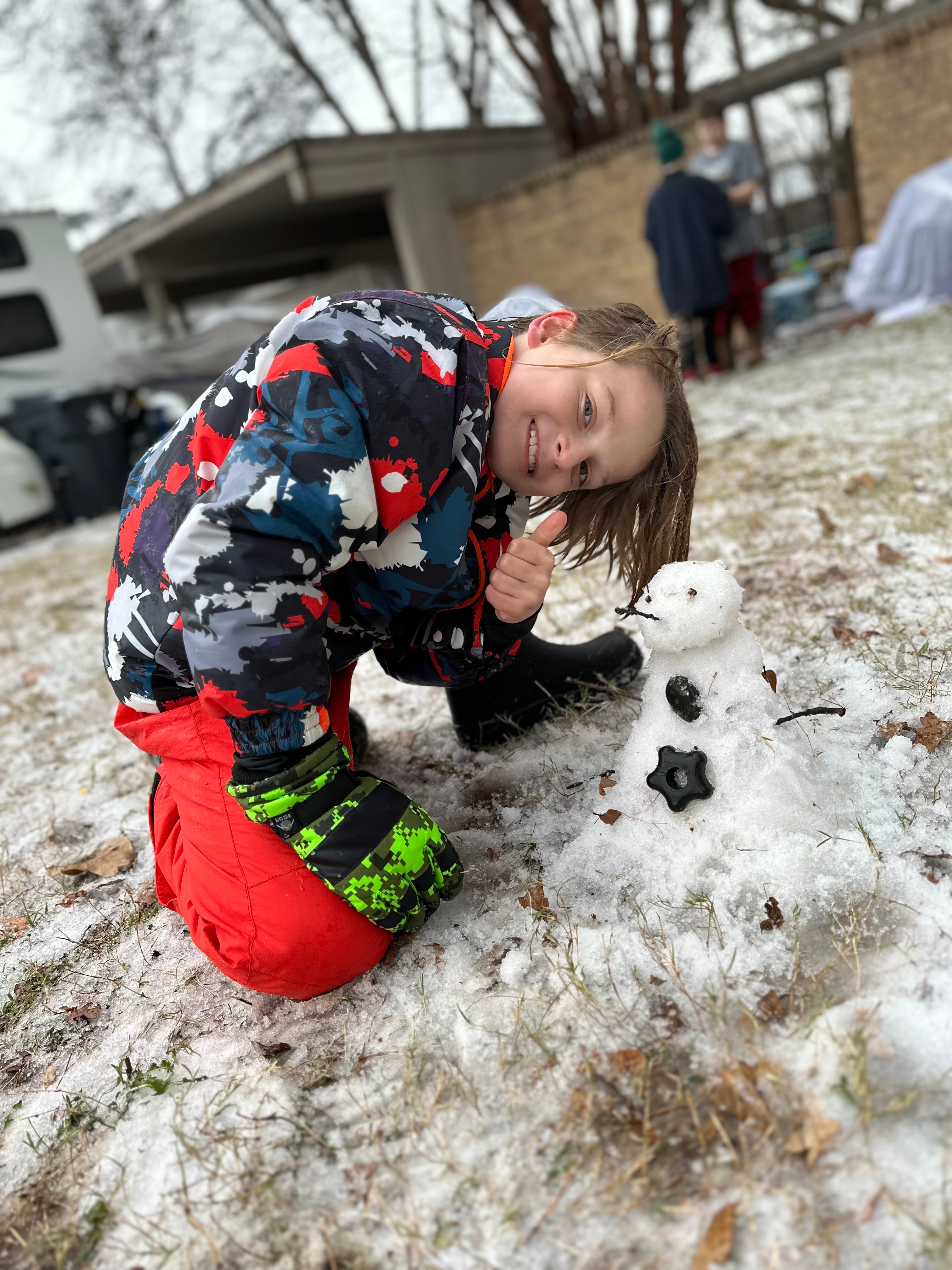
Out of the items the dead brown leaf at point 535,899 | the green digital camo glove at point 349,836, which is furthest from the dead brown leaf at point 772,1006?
the green digital camo glove at point 349,836

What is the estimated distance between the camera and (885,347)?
6.00 m

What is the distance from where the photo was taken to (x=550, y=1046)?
1129 millimetres

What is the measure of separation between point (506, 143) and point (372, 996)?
38.8 ft

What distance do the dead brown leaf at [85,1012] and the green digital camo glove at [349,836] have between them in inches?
17.4

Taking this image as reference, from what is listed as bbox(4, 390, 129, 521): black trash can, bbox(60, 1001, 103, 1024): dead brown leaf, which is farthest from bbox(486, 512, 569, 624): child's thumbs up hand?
bbox(4, 390, 129, 521): black trash can

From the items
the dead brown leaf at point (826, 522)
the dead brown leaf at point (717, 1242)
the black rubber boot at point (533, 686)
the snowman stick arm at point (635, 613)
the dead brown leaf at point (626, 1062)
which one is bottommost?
the dead brown leaf at point (717, 1242)

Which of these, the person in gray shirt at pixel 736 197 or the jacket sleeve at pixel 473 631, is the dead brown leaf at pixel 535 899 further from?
the person in gray shirt at pixel 736 197

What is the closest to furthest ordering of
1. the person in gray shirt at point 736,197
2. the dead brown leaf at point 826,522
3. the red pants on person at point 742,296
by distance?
the dead brown leaf at point 826,522, the person in gray shirt at point 736,197, the red pants on person at point 742,296

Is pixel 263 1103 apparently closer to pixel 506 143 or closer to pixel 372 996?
pixel 372 996

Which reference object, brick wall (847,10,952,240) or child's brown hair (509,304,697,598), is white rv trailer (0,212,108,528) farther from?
child's brown hair (509,304,697,598)

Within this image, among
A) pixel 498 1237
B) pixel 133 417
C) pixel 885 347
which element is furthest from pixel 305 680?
pixel 133 417

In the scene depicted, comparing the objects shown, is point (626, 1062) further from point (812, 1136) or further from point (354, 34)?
point (354, 34)

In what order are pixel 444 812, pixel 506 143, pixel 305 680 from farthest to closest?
pixel 506 143
pixel 444 812
pixel 305 680

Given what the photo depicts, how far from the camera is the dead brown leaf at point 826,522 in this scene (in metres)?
2.72
